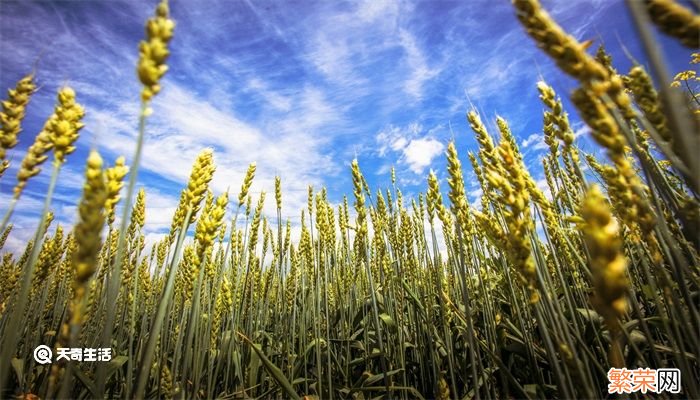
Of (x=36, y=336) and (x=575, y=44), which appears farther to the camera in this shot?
(x=36, y=336)

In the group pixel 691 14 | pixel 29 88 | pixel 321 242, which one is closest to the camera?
pixel 691 14

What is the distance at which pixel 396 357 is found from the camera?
10.1 ft

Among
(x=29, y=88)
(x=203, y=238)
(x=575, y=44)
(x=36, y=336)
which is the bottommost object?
(x=36, y=336)

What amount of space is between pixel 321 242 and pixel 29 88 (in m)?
2.21

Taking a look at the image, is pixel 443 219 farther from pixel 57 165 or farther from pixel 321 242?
pixel 57 165

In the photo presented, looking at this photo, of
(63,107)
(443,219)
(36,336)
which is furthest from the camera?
(36,336)

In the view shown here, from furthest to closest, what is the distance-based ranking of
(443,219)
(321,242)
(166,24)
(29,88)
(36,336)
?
1. (36,336)
2. (321,242)
3. (443,219)
4. (29,88)
5. (166,24)

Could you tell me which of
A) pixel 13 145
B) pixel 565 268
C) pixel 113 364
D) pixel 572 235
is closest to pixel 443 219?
pixel 572 235

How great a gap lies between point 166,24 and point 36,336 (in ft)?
13.7

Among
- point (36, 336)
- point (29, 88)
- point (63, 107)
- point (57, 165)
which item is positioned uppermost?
point (29, 88)

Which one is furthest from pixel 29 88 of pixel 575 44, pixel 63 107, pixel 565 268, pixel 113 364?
pixel 565 268

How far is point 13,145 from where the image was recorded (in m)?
1.31

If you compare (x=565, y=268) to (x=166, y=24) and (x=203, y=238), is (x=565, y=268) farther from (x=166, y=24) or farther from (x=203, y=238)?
(x=166, y=24)

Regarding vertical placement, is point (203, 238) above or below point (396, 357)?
above
